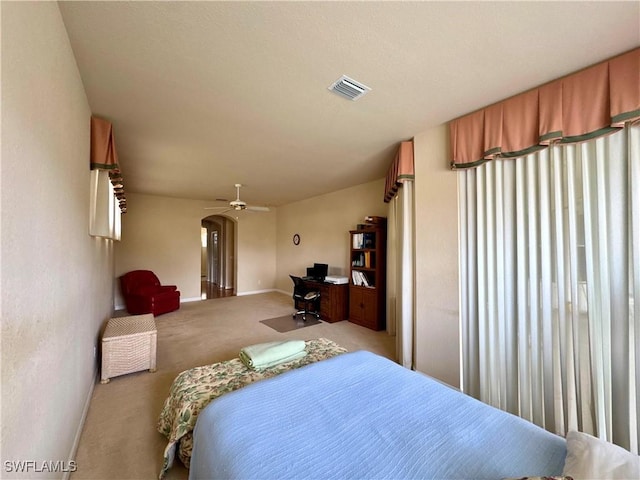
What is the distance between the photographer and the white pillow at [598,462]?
75 centimetres

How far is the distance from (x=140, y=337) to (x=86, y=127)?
6.83 ft

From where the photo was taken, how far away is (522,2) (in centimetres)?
119

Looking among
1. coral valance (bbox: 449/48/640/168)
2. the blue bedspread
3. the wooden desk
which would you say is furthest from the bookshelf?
the blue bedspread

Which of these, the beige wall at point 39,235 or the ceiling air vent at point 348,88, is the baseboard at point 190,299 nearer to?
the beige wall at point 39,235

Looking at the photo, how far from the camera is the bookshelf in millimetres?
4219

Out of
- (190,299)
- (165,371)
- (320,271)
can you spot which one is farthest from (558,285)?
(190,299)

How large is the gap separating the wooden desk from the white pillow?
3819 mm

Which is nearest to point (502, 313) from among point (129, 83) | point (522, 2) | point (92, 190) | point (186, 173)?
point (522, 2)

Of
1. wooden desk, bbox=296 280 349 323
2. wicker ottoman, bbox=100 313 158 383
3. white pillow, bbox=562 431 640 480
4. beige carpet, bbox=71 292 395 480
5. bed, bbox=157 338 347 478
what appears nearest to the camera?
white pillow, bbox=562 431 640 480

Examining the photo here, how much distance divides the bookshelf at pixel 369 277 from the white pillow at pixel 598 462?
3.32 metres

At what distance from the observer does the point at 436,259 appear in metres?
2.48

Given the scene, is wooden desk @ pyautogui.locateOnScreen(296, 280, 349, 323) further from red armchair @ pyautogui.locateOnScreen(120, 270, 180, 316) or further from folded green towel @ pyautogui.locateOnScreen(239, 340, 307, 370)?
red armchair @ pyautogui.locateOnScreen(120, 270, 180, 316)

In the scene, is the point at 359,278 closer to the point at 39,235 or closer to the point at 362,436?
the point at 362,436

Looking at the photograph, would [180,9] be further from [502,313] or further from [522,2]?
[502,313]
